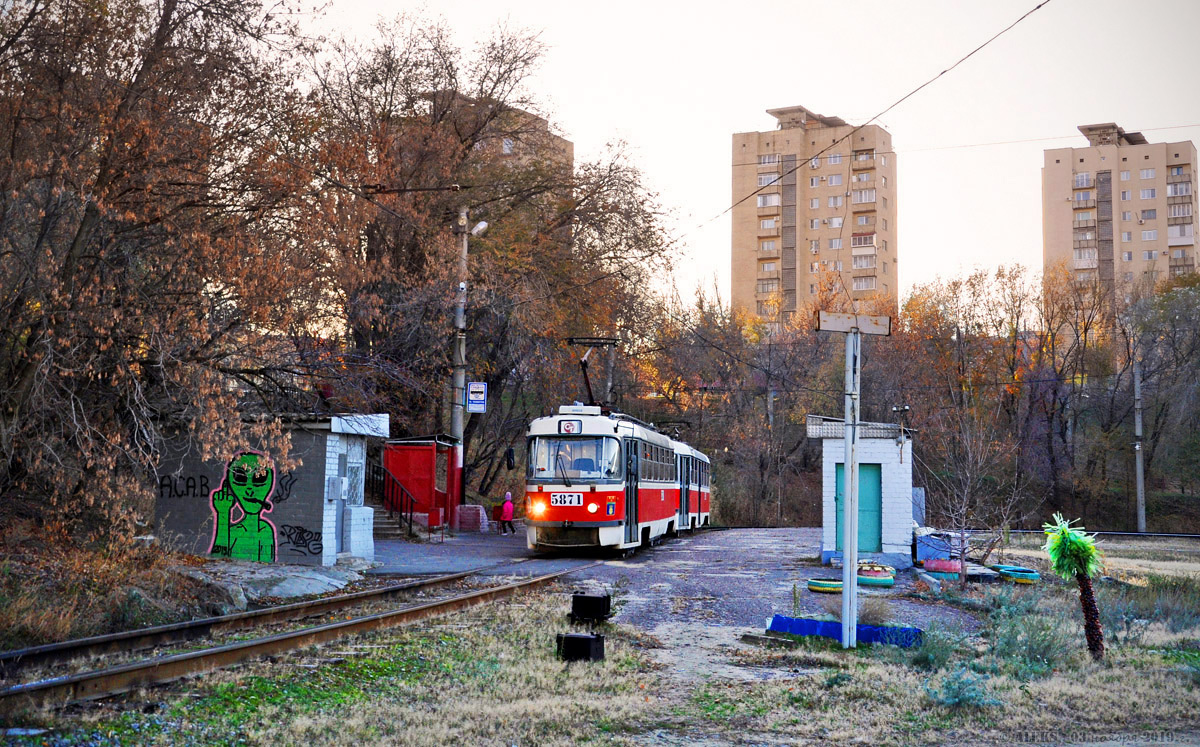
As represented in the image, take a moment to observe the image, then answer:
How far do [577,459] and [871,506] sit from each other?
6.34 meters

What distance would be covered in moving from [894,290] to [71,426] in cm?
8186

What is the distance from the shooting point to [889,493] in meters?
21.8

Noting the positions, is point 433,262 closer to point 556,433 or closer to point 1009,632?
point 556,433

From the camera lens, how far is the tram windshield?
23.0 m

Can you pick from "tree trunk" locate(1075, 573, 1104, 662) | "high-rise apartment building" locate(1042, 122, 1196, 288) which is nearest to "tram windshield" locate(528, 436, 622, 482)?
"tree trunk" locate(1075, 573, 1104, 662)

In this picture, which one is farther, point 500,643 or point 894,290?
point 894,290

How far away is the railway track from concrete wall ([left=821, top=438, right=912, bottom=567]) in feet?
30.9

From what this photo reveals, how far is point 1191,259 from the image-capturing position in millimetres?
87688

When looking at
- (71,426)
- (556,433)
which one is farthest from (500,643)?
(556,433)

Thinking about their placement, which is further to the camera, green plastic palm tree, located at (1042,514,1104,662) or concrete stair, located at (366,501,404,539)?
concrete stair, located at (366,501,404,539)

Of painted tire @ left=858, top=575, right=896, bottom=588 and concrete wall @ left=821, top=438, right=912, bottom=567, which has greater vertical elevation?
concrete wall @ left=821, top=438, right=912, bottom=567

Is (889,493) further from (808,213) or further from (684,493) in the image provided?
(808,213)

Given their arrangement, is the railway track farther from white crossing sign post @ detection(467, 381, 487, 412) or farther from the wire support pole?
white crossing sign post @ detection(467, 381, 487, 412)

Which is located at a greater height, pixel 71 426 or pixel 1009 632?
pixel 71 426
